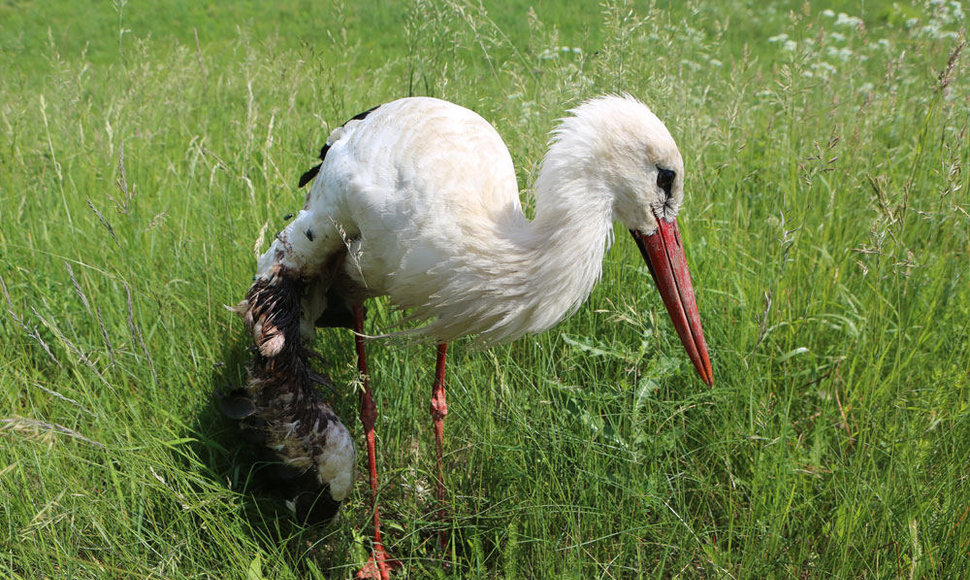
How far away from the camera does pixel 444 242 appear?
7.48 feet

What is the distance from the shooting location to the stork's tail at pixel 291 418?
248 cm

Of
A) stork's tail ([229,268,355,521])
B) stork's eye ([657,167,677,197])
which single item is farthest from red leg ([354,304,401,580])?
stork's eye ([657,167,677,197])

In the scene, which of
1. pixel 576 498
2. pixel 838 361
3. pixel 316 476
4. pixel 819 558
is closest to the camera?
pixel 819 558

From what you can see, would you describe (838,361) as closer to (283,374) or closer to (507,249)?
(507,249)

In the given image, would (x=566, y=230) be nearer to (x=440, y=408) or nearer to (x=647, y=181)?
(x=647, y=181)

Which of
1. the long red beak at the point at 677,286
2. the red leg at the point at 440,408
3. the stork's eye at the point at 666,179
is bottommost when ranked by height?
the red leg at the point at 440,408

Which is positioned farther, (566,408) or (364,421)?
(364,421)

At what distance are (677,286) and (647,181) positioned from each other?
35cm

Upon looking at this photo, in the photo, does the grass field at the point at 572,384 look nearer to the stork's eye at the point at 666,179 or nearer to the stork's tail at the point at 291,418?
the stork's tail at the point at 291,418

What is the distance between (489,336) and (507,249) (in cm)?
29

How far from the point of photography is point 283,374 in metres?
2.54

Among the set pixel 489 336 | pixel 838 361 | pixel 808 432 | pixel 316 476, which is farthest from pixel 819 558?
pixel 316 476

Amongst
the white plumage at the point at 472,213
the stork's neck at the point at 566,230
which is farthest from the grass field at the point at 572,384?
the stork's neck at the point at 566,230

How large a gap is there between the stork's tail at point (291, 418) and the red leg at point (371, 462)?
0.17m
